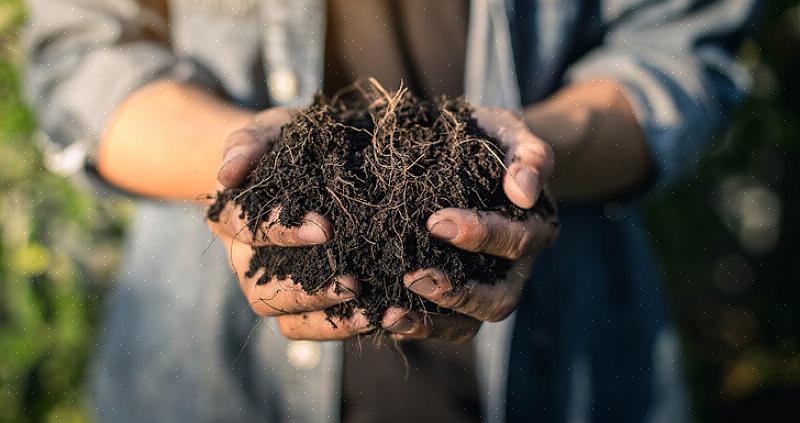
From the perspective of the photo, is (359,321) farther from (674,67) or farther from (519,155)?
(674,67)

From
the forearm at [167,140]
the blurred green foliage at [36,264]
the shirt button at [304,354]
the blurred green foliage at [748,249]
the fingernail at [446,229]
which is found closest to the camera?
the fingernail at [446,229]

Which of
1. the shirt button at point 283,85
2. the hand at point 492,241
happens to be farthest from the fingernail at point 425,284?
the shirt button at point 283,85

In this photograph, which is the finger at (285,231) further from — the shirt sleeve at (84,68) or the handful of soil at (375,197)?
the shirt sleeve at (84,68)

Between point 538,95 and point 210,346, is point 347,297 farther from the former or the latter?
point 538,95

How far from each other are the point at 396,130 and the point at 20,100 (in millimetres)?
1519

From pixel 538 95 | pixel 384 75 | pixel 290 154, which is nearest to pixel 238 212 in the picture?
pixel 290 154

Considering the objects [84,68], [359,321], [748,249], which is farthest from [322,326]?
[748,249]

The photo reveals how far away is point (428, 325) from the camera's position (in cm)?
104

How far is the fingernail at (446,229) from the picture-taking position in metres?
0.95

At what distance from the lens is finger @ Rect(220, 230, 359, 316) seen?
0.97 m

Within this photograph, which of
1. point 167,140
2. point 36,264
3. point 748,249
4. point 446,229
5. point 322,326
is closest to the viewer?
point 446,229

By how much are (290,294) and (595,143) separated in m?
0.73

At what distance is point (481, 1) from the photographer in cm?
144

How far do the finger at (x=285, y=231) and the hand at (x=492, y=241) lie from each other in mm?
137
